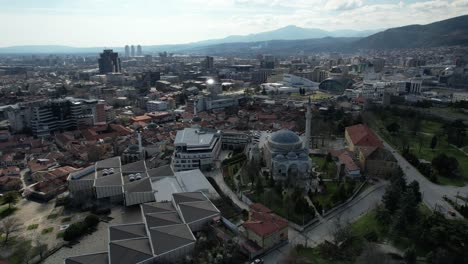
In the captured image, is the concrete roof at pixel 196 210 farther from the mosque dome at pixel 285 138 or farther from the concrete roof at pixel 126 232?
the mosque dome at pixel 285 138

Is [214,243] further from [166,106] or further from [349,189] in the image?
[166,106]

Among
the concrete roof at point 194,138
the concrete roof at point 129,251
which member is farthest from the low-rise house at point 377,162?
the concrete roof at point 129,251

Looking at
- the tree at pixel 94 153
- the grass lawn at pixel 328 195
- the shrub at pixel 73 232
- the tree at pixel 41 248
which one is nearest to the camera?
the tree at pixel 41 248

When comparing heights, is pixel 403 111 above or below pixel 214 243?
above

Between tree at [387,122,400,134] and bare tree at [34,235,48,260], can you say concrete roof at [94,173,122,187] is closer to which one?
bare tree at [34,235,48,260]

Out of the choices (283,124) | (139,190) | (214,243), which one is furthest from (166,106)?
(214,243)

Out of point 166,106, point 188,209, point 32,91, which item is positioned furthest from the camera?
point 32,91
